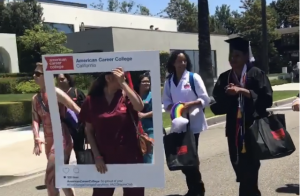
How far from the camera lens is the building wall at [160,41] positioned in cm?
2853

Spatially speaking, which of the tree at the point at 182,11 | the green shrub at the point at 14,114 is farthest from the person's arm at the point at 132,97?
the tree at the point at 182,11

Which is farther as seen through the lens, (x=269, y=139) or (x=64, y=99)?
(x=269, y=139)

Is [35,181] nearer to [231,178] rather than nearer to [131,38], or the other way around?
[231,178]

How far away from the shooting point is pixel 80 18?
149ft

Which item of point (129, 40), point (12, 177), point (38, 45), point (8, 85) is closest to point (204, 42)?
point (12, 177)

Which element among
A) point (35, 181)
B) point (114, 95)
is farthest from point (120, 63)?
point (35, 181)

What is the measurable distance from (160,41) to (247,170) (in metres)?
27.6

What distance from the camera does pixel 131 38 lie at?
29.0m

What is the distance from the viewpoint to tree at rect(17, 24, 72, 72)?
3027 cm

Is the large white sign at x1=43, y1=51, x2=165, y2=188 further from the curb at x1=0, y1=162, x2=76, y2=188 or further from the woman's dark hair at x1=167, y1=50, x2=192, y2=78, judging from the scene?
the curb at x1=0, y1=162, x2=76, y2=188

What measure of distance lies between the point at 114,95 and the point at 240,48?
1507 millimetres

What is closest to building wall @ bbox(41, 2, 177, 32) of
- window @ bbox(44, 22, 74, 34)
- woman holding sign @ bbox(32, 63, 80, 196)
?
window @ bbox(44, 22, 74, 34)

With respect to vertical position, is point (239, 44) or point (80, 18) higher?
point (80, 18)

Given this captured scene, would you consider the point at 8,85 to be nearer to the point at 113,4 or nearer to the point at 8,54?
the point at 8,54
